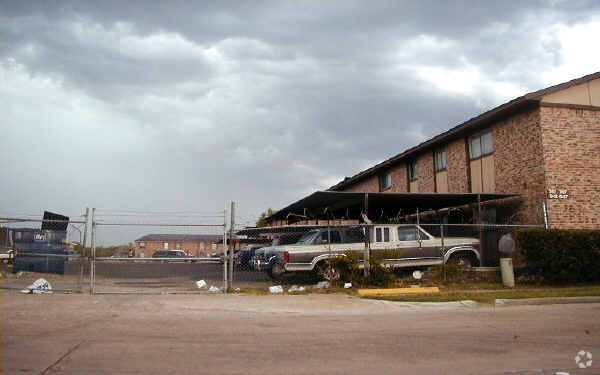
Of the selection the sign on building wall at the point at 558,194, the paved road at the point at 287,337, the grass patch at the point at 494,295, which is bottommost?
the paved road at the point at 287,337

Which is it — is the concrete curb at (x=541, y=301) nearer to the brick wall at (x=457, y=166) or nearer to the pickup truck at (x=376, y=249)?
the pickup truck at (x=376, y=249)

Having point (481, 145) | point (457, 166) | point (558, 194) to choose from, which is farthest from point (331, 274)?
point (457, 166)

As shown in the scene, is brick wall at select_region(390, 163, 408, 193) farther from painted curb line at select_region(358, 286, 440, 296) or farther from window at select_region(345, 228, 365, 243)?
painted curb line at select_region(358, 286, 440, 296)

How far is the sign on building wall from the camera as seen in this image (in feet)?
50.5

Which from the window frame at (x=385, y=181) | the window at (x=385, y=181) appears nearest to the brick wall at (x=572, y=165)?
the window frame at (x=385, y=181)

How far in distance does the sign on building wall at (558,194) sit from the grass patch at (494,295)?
3154 mm

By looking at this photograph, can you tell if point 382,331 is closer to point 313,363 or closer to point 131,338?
point 313,363

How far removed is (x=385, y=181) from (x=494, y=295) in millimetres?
16512

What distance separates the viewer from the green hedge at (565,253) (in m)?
13.8

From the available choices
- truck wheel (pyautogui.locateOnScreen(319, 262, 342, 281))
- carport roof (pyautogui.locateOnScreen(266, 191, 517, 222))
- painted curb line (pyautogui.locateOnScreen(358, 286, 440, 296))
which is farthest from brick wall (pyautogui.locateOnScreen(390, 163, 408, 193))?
painted curb line (pyautogui.locateOnScreen(358, 286, 440, 296))

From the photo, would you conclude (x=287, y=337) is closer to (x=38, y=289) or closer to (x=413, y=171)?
(x=38, y=289)

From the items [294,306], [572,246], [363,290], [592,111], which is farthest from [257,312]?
[592,111]

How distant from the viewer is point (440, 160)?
867 inches

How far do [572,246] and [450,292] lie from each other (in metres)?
3.83
